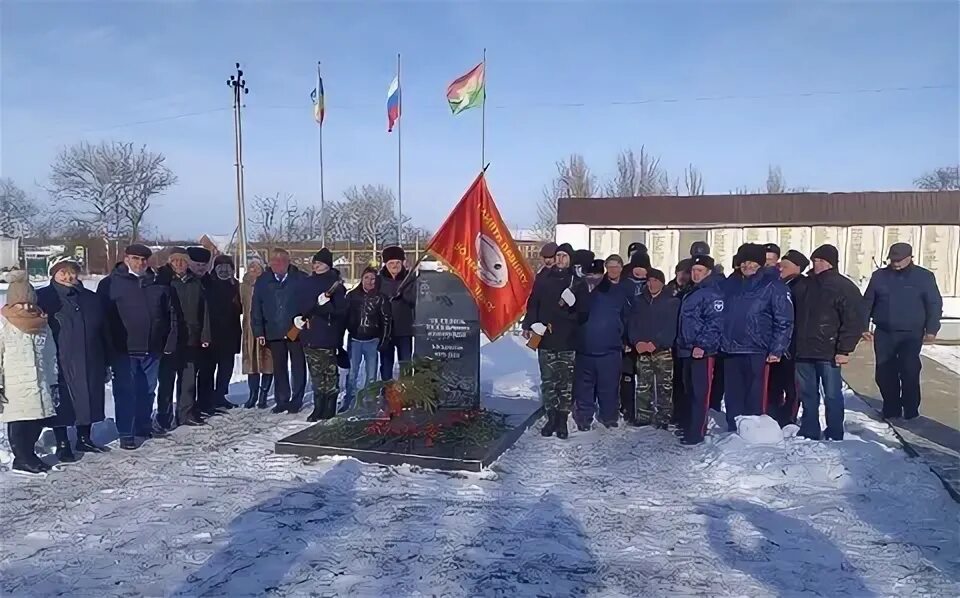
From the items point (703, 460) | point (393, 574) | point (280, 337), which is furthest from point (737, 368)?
point (280, 337)

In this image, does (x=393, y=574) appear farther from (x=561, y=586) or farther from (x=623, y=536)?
(x=623, y=536)

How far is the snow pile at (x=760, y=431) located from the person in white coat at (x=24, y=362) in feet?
19.5

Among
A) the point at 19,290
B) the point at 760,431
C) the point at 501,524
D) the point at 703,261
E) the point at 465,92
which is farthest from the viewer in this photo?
the point at 465,92

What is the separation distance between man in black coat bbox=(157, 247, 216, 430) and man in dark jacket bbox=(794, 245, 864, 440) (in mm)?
6068

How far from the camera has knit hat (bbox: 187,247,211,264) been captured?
754 cm

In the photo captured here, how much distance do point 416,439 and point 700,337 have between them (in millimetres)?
2844

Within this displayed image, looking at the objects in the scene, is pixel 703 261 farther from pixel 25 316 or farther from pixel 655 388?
pixel 25 316

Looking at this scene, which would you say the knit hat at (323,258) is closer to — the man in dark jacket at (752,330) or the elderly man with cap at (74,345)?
the elderly man with cap at (74,345)

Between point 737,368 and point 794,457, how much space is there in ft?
3.86

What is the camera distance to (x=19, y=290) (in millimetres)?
5387

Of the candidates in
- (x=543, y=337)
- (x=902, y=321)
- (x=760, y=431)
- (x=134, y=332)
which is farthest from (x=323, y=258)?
(x=902, y=321)

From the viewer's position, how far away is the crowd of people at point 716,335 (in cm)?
628

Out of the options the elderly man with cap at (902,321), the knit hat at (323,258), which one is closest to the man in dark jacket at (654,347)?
the elderly man with cap at (902,321)

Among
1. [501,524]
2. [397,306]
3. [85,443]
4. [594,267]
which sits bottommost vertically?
[501,524]
